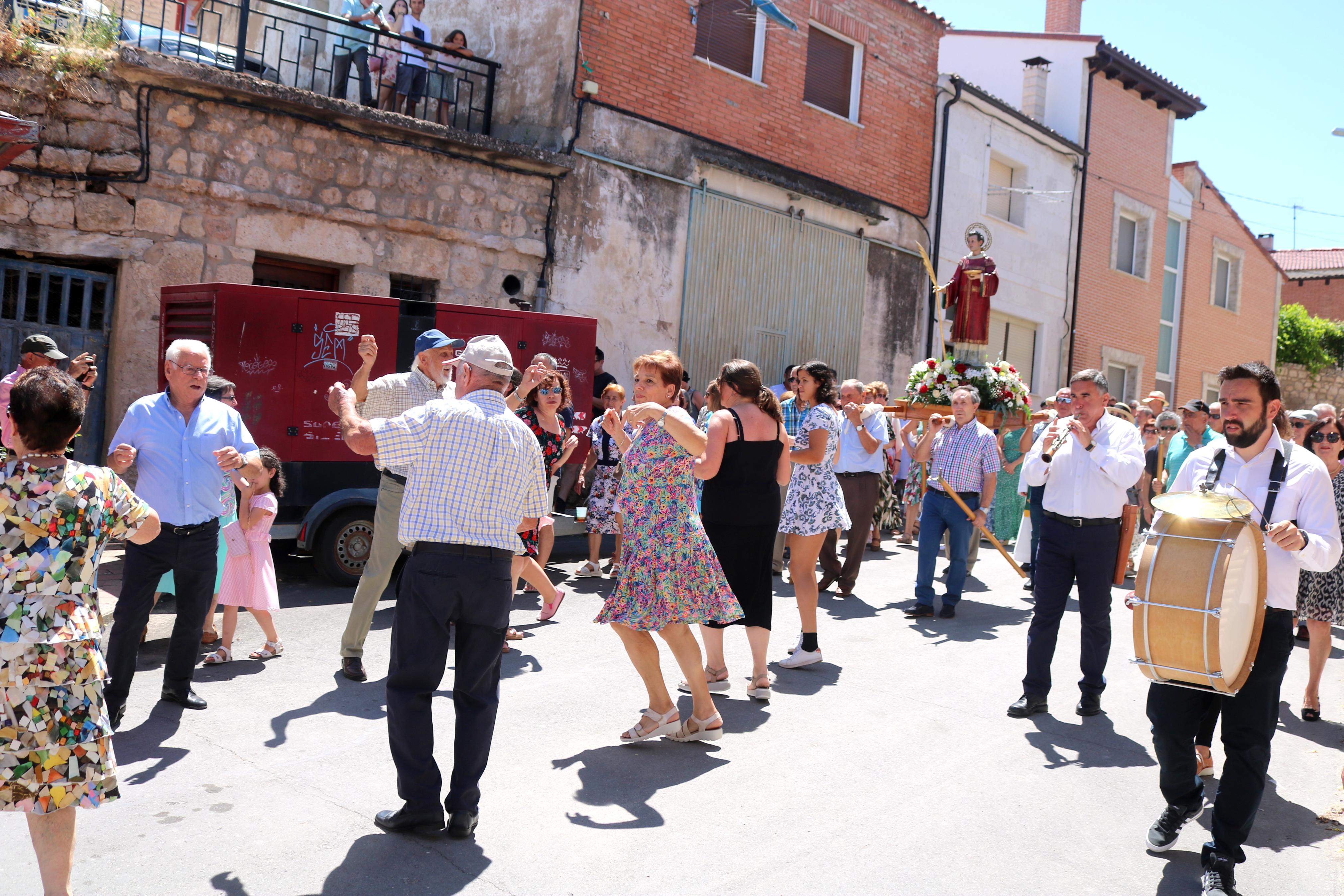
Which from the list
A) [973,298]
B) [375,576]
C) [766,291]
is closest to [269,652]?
[375,576]

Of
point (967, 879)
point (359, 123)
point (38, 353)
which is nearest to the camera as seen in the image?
point (967, 879)

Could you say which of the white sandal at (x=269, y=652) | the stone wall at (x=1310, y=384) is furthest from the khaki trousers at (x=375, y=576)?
the stone wall at (x=1310, y=384)

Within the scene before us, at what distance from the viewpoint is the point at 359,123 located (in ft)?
36.0

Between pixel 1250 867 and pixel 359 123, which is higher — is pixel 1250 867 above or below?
below

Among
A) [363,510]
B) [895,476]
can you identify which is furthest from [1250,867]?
[895,476]

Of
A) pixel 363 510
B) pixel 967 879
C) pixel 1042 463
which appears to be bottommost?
pixel 967 879

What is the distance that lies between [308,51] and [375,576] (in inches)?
412

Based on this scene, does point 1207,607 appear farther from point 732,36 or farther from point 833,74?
point 833,74

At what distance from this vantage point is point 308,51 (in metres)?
14.2

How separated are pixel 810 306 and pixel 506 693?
36.0 ft

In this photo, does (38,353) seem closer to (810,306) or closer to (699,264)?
(699,264)

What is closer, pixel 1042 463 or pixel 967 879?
pixel 967 879

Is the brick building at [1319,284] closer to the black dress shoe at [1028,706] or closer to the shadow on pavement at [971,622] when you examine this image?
the shadow on pavement at [971,622]

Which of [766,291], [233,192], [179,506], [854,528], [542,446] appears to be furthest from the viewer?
[766,291]
